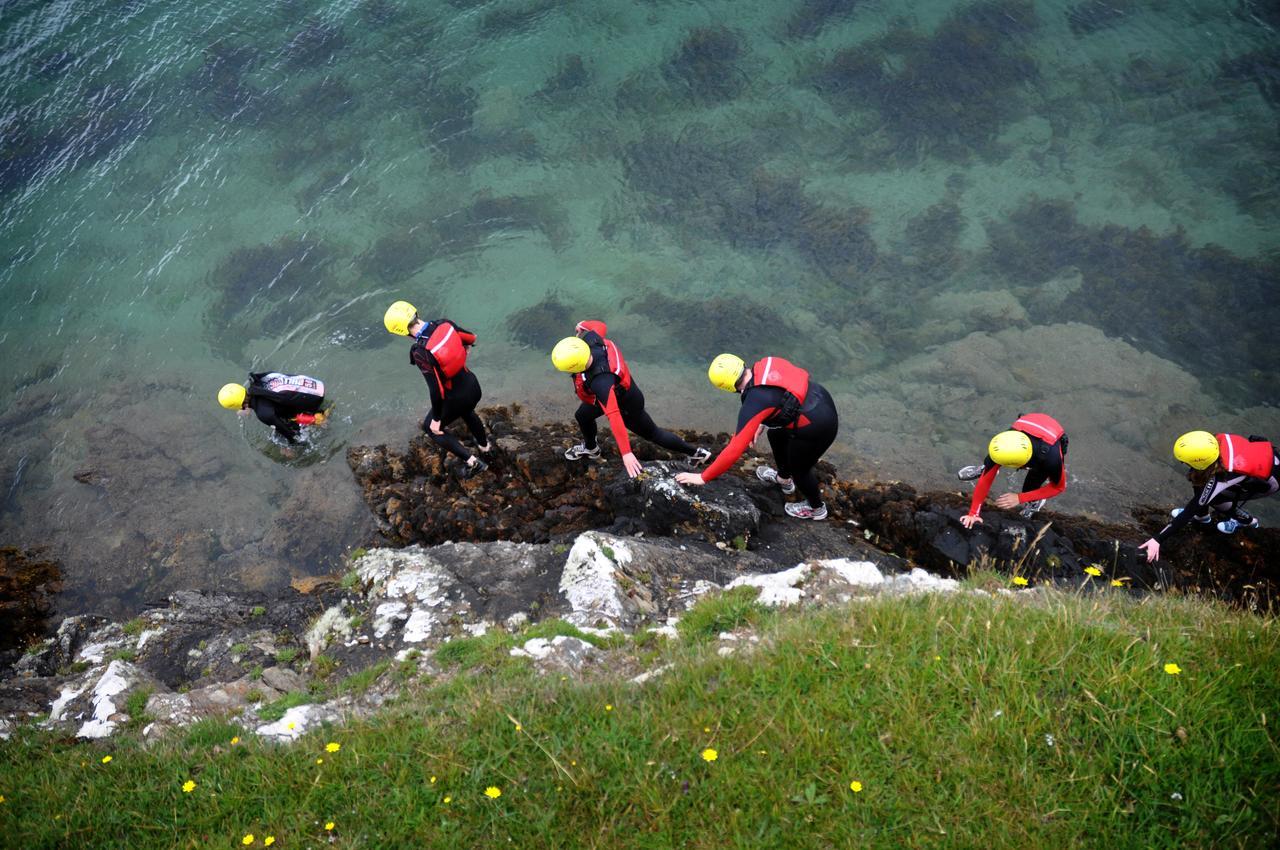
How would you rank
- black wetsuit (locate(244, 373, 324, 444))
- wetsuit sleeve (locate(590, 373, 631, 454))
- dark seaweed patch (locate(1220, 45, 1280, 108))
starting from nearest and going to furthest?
1. wetsuit sleeve (locate(590, 373, 631, 454))
2. black wetsuit (locate(244, 373, 324, 444))
3. dark seaweed patch (locate(1220, 45, 1280, 108))

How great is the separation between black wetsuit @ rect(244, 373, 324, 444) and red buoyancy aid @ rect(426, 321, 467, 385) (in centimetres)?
298

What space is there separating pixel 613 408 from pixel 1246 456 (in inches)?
228

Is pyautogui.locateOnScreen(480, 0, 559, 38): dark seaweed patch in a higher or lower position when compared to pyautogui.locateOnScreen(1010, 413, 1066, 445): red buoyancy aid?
higher

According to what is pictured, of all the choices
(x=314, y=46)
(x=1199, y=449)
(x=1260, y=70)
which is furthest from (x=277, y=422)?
(x=1260, y=70)

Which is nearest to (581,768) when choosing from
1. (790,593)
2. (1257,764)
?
(790,593)

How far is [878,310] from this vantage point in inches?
428

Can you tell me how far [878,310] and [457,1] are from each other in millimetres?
12925

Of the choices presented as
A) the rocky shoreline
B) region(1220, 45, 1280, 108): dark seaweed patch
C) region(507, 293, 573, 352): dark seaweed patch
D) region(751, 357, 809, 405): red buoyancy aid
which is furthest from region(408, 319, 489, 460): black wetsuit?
region(1220, 45, 1280, 108): dark seaweed patch

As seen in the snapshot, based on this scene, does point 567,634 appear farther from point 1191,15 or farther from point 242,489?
point 1191,15

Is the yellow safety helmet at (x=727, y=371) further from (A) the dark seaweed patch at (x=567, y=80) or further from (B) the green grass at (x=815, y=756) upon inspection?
(A) the dark seaweed patch at (x=567, y=80)

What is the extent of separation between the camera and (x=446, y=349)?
25.2 feet

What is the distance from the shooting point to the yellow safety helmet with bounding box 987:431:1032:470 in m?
6.61

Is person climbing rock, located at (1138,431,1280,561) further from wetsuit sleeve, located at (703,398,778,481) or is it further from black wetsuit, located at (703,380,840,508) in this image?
wetsuit sleeve, located at (703,398,778,481)

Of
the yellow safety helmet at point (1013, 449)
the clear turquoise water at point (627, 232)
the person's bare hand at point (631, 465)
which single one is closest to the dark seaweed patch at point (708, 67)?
the clear turquoise water at point (627, 232)
